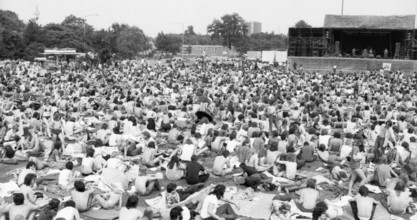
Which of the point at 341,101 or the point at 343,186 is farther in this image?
the point at 341,101

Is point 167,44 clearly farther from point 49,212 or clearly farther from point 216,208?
point 49,212

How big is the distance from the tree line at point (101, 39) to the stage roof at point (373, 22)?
18.9m

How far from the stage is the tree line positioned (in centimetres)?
1583

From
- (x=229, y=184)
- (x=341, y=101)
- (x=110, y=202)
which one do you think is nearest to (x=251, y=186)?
(x=229, y=184)

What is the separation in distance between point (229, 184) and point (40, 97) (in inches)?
558

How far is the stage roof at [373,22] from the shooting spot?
1484 inches

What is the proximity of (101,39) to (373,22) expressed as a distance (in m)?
22.3

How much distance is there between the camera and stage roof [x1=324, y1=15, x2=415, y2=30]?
3769cm

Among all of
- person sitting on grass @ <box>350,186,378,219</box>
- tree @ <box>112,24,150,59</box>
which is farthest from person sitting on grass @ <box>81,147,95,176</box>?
tree @ <box>112,24,150,59</box>

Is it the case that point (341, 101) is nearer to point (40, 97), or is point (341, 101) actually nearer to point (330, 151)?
point (330, 151)

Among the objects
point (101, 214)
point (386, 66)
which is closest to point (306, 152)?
point (101, 214)

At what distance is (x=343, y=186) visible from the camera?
910cm

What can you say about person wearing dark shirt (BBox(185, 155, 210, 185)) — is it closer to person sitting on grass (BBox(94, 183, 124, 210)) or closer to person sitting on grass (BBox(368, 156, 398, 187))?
person sitting on grass (BBox(94, 183, 124, 210))

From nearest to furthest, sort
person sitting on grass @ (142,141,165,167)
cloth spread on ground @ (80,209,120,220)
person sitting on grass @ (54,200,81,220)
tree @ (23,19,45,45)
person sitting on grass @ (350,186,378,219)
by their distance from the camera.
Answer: person sitting on grass @ (54,200,81,220), person sitting on grass @ (350,186,378,219), cloth spread on ground @ (80,209,120,220), person sitting on grass @ (142,141,165,167), tree @ (23,19,45,45)
